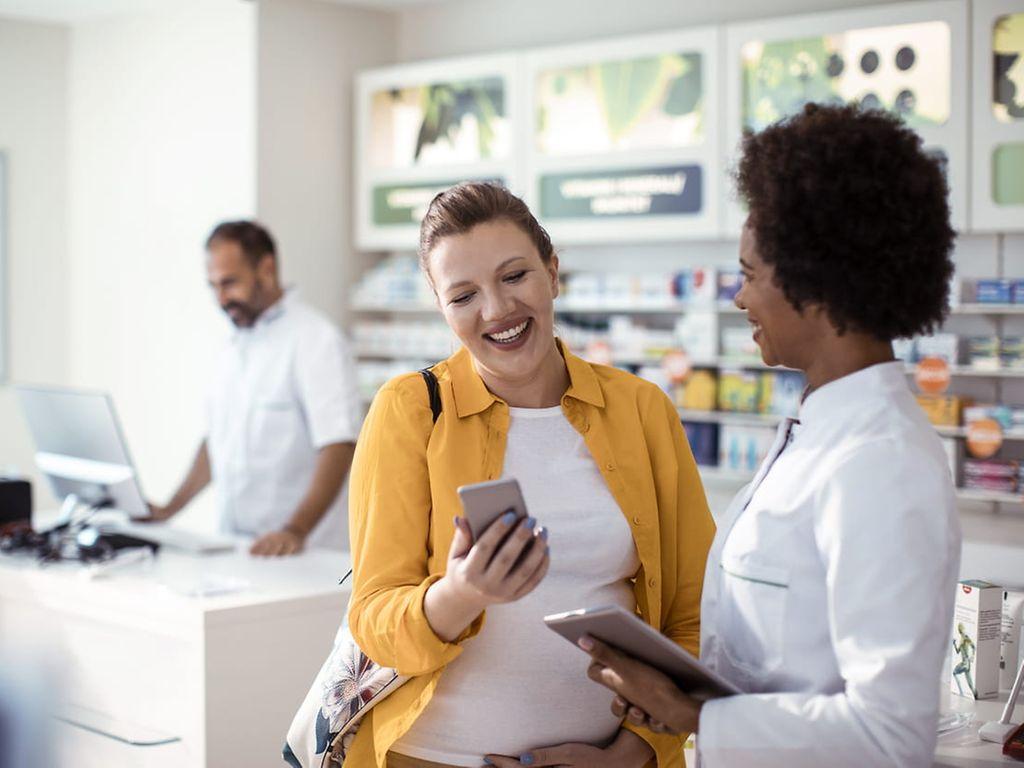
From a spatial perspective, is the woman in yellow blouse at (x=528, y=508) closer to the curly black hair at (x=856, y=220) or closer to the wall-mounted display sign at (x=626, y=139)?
the curly black hair at (x=856, y=220)

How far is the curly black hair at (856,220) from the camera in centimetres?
135

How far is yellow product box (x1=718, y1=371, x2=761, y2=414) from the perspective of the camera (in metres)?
4.98

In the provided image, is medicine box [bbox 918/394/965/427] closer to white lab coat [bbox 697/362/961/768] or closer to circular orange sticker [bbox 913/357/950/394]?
circular orange sticker [bbox 913/357/950/394]

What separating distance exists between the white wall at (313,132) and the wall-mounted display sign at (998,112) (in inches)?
123

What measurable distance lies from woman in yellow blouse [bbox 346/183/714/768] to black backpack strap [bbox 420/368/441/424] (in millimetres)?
11

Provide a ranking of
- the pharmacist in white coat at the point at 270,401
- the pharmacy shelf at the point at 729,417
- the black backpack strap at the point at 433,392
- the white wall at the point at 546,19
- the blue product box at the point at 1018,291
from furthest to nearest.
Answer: the white wall at the point at 546,19 < the pharmacy shelf at the point at 729,417 < the blue product box at the point at 1018,291 < the pharmacist in white coat at the point at 270,401 < the black backpack strap at the point at 433,392

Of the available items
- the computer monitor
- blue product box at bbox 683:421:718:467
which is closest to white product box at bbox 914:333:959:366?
blue product box at bbox 683:421:718:467

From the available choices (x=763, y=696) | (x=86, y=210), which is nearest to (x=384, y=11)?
(x=86, y=210)

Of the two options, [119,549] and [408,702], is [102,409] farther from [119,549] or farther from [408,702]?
[408,702]

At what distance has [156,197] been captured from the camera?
6.25 meters

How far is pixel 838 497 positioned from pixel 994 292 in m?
3.48

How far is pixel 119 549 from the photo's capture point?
3.40 meters

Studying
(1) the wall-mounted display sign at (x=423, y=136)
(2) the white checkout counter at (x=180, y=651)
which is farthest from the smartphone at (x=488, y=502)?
(1) the wall-mounted display sign at (x=423, y=136)

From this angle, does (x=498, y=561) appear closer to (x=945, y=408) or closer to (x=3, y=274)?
(x=945, y=408)
